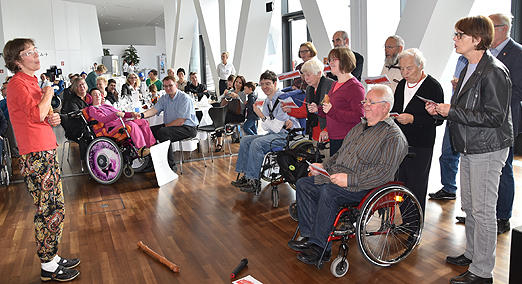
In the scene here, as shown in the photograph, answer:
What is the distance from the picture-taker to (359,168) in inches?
107

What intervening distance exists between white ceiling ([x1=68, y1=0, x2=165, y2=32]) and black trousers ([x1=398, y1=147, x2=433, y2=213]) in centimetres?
1509

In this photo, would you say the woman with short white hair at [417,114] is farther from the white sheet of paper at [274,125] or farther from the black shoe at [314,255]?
the white sheet of paper at [274,125]

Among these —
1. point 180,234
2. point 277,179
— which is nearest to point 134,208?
point 180,234

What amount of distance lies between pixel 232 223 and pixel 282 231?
49 cm

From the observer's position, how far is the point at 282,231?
3523 millimetres

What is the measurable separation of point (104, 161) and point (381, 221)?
3.58 metres

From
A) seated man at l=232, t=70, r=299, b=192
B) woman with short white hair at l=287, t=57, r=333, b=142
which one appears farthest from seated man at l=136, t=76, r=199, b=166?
woman with short white hair at l=287, t=57, r=333, b=142

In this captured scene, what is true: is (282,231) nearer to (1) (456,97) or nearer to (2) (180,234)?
(2) (180,234)

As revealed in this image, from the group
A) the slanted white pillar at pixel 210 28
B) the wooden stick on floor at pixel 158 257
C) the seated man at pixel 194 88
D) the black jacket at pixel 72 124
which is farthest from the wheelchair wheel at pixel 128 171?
the slanted white pillar at pixel 210 28

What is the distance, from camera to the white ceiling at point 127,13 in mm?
16436

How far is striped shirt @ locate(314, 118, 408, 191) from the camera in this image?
261 centimetres

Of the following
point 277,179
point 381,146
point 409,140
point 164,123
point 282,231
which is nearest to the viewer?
point 381,146

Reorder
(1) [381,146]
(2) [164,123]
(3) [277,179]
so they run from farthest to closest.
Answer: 1. (2) [164,123]
2. (3) [277,179]
3. (1) [381,146]

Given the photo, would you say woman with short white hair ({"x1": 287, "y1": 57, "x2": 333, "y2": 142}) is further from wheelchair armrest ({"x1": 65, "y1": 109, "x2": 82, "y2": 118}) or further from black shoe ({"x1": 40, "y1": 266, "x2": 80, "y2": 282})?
wheelchair armrest ({"x1": 65, "y1": 109, "x2": 82, "y2": 118})
